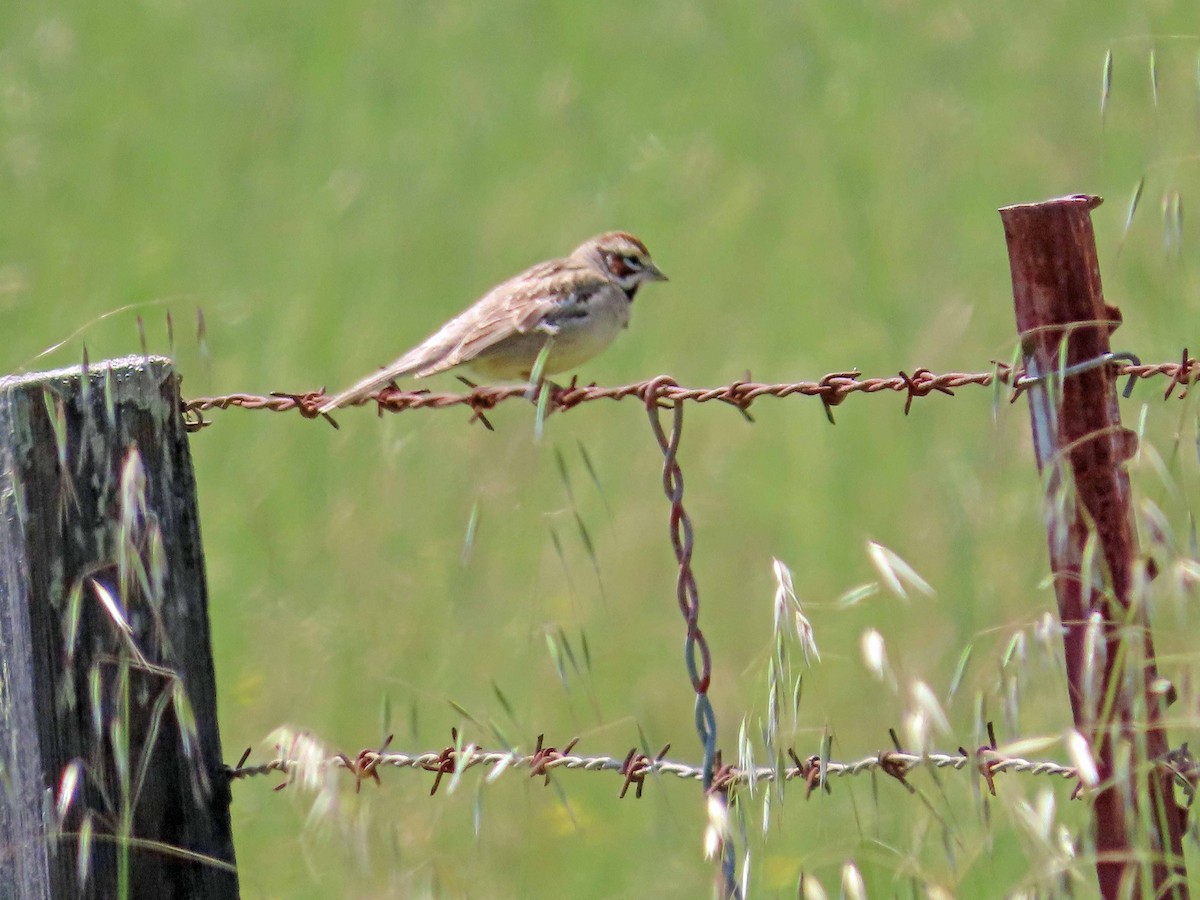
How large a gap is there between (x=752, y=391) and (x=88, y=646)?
4.31ft

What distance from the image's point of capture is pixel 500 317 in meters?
5.84

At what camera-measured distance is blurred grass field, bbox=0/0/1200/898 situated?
5.90 m

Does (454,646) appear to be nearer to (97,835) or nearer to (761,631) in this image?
(761,631)

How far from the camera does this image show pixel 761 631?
6.71 metres

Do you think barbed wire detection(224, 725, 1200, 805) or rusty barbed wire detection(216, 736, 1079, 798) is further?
rusty barbed wire detection(216, 736, 1079, 798)

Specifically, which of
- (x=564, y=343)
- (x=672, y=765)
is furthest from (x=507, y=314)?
(x=672, y=765)

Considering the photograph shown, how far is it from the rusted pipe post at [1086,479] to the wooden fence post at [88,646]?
1584mm

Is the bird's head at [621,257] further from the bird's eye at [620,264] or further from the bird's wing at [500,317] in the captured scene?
the bird's wing at [500,317]

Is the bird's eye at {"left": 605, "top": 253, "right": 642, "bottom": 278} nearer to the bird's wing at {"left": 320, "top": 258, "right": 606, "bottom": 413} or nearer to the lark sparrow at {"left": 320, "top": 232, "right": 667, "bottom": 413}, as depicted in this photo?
the lark sparrow at {"left": 320, "top": 232, "right": 667, "bottom": 413}

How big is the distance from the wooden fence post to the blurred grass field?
362mm

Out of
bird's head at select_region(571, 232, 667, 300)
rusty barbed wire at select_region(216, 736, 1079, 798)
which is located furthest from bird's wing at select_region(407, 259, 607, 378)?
rusty barbed wire at select_region(216, 736, 1079, 798)

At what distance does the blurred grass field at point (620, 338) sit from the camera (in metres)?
5.90

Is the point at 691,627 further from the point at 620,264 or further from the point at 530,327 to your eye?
the point at 620,264

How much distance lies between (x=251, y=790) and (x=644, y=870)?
169 cm
